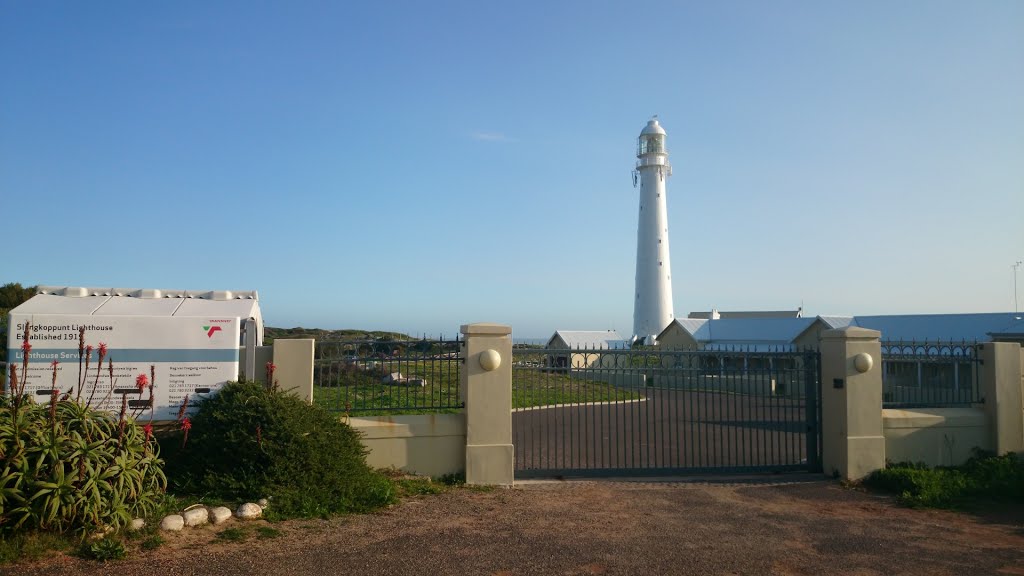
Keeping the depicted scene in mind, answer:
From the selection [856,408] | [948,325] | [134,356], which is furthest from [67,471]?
[948,325]

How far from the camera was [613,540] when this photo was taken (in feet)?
24.6

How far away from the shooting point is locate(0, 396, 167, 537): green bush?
6.32 metres

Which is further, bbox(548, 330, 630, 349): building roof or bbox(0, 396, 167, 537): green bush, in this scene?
bbox(548, 330, 630, 349): building roof

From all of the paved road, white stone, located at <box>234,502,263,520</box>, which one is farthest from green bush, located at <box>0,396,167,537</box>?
the paved road

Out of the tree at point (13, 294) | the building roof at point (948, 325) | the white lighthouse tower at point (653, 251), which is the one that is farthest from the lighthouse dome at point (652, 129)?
the tree at point (13, 294)

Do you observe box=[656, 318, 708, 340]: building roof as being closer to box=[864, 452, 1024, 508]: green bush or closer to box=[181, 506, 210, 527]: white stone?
box=[864, 452, 1024, 508]: green bush

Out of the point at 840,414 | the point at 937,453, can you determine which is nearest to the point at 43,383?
the point at 840,414

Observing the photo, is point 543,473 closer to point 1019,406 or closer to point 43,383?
point 43,383

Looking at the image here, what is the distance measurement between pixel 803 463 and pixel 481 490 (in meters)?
5.44

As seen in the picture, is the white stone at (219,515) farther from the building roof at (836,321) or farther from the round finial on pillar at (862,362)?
the building roof at (836,321)

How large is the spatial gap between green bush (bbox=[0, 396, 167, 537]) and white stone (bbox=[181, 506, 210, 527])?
333 mm

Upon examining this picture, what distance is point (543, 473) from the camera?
35.0 feet

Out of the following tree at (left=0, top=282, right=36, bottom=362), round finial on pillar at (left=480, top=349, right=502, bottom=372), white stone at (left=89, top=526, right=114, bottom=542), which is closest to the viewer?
white stone at (left=89, top=526, right=114, bottom=542)

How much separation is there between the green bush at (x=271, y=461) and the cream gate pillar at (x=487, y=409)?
5.47 feet
